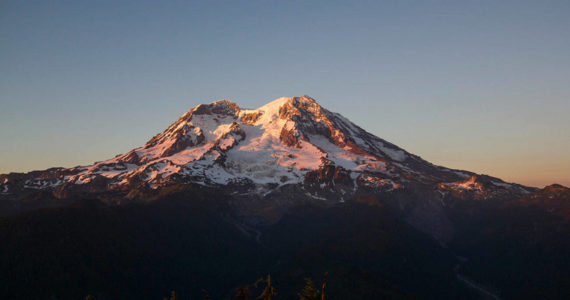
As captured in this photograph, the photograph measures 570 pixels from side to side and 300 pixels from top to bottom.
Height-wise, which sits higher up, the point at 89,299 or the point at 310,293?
the point at 310,293

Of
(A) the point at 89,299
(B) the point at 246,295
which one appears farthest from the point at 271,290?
(A) the point at 89,299

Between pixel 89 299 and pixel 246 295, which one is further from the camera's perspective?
pixel 89 299

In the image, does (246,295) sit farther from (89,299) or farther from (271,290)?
(89,299)

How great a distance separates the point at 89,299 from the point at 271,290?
4981 cm

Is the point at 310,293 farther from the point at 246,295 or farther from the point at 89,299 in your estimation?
the point at 89,299

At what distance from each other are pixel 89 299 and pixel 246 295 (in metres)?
46.9

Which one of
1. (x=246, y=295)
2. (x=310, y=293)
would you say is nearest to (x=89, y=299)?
(x=246, y=295)

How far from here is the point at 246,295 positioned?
56.1m

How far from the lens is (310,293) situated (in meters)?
53.8

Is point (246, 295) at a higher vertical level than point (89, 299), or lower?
higher

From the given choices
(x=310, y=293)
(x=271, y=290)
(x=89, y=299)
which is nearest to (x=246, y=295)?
(x=271, y=290)

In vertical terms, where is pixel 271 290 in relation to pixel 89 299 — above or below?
above

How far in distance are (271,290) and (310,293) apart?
4404 millimetres

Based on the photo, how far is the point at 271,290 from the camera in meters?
55.0
